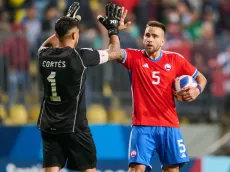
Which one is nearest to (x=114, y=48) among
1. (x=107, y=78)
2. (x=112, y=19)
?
(x=112, y=19)

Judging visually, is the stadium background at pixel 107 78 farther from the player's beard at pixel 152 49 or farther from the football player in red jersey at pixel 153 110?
the player's beard at pixel 152 49

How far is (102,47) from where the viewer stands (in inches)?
567

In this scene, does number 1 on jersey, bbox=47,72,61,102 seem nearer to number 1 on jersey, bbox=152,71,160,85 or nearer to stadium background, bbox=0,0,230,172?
number 1 on jersey, bbox=152,71,160,85

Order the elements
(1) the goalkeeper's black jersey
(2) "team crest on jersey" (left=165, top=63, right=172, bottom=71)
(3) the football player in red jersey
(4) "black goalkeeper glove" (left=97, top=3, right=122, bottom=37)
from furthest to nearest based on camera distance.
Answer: (2) "team crest on jersey" (left=165, top=63, right=172, bottom=71), (3) the football player in red jersey, (4) "black goalkeeper glove" (left=97, top=3, right=122, bottom=37), (1) the goalkeeper's black jersey

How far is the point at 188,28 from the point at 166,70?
7.79m

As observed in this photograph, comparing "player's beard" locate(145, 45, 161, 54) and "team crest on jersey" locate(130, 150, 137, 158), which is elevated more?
"player's beard" locate(145, 45, 161, 54)

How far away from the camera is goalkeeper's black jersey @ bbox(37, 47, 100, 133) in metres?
8.58

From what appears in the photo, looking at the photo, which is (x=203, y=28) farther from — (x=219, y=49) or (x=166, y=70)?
(x=166, y=70)

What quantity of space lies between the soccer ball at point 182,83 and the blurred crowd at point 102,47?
479cm

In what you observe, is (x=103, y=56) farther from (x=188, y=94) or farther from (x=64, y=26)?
(x=188, y=94)

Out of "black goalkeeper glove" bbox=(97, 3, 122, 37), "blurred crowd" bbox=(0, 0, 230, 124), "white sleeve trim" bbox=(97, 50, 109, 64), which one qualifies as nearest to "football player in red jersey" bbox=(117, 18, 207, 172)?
"black goalkeeper glove" bbox=(97, 3, 122, 37)

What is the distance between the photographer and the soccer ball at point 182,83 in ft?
31.6

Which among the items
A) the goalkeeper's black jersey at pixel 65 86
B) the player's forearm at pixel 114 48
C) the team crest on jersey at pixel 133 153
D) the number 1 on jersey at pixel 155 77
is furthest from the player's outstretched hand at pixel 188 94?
the goalkeeper's black jersey at pixel 65 86

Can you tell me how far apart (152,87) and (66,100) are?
1.40m
